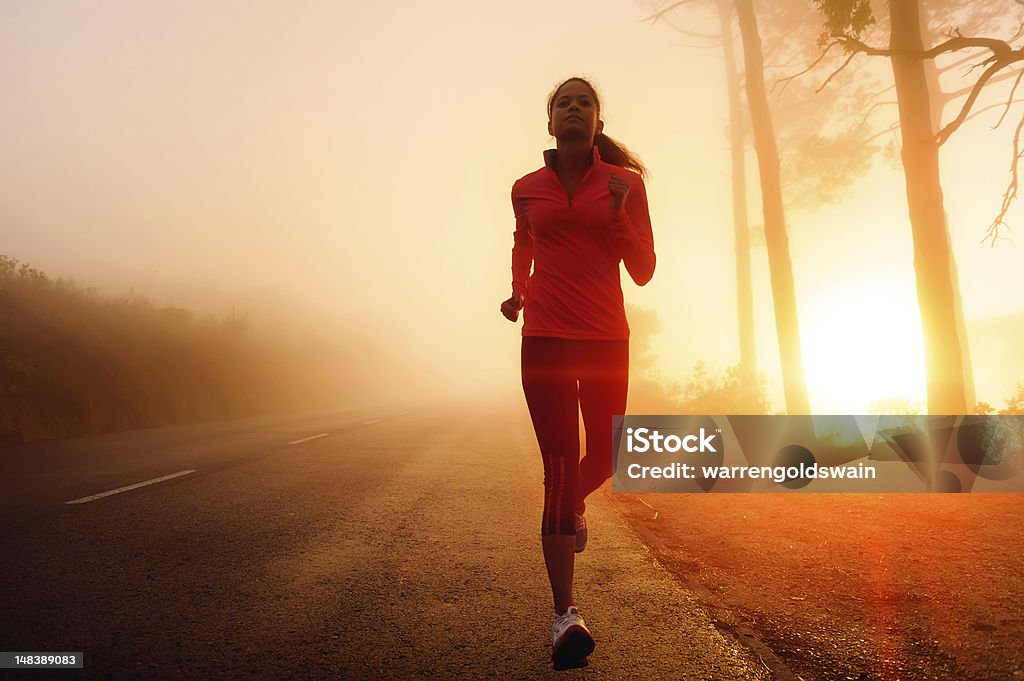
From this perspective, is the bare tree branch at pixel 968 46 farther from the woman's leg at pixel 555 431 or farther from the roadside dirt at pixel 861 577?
the woman's leg at pixel 555 431

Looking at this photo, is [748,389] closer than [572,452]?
No

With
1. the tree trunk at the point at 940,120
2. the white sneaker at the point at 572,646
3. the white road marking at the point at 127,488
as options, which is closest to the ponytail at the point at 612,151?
the white sneaker at the point at 572,646

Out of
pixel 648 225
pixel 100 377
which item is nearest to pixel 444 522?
pixel 648 225

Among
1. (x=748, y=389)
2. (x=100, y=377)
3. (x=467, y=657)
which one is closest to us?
(x=467, y=657)

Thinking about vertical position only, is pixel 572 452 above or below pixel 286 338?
below

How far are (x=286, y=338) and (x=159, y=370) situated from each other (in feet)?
→ 63.3

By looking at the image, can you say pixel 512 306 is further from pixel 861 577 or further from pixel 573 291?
pixel 861 577

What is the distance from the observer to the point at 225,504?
5656mm

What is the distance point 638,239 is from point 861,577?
8.29 ft

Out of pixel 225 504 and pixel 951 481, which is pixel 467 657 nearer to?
pixel 225 504

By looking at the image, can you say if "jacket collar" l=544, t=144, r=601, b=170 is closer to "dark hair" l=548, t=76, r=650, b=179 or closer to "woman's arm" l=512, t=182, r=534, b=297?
"dark hair" l=548, t=76, r=650, b=179

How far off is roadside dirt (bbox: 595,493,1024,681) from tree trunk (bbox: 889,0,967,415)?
2.81 meters

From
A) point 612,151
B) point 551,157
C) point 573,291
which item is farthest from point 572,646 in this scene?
point 612,151

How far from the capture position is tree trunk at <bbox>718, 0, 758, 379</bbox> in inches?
765
